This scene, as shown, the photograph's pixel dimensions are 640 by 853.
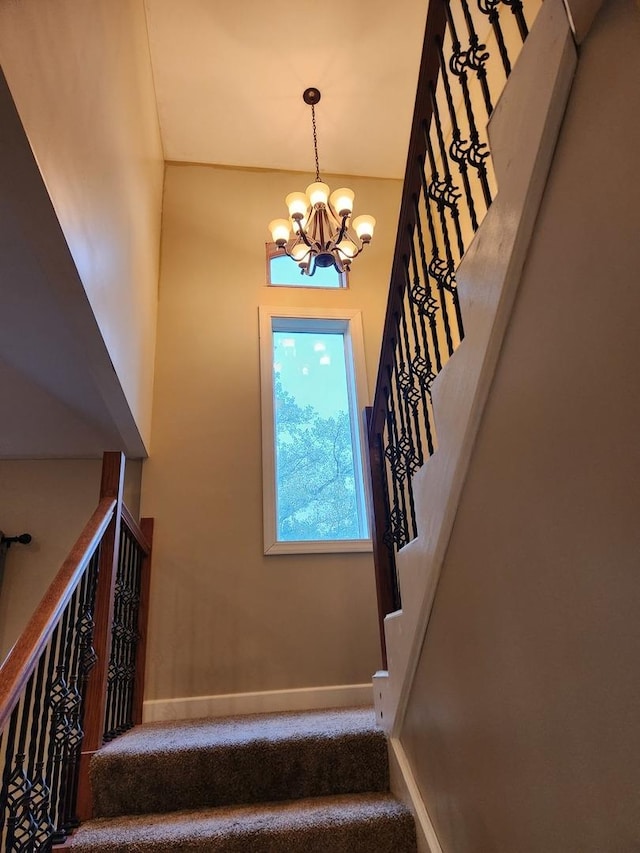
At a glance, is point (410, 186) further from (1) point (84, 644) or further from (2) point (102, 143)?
(1) point (84, 644)

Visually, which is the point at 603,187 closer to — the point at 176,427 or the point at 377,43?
the point at 176,427

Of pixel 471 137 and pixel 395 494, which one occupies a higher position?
pixel 471 137

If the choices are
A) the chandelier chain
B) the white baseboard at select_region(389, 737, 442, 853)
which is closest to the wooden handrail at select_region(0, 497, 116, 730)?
the white baseboard at select_region(389, 737, 442, 853)

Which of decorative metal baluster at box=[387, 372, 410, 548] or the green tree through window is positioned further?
the green tree through window

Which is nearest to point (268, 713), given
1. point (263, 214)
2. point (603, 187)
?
point (603, 187)

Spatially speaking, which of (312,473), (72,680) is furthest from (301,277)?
(72,680)

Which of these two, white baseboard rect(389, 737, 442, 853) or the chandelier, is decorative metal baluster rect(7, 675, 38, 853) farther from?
the chandelier

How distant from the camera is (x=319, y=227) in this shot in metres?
3.68

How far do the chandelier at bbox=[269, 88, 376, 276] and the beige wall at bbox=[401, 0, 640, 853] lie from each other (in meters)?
2.52

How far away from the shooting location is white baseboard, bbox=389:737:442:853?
1.69 m

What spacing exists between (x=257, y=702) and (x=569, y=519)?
258 centimetres

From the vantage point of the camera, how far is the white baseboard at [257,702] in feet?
9.87

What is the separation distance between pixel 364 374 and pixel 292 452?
30.6 inches

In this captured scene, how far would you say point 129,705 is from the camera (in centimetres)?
282
